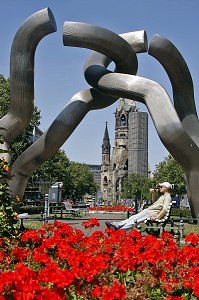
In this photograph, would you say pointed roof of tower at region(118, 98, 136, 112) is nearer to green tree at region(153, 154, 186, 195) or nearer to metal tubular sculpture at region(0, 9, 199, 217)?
green tree at region(153, 154, 186, 195)

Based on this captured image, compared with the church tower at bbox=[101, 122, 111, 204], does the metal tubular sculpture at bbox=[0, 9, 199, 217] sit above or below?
below

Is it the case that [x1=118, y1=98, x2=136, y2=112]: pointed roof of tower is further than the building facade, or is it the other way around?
[x1=118, y1=98, x2=136, y2=112]: pointed roof of tower

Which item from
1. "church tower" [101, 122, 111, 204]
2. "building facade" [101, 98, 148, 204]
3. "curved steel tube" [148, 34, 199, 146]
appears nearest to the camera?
"curved steel tube" [148, 34, 199, 146]

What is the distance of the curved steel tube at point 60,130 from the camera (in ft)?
49.2

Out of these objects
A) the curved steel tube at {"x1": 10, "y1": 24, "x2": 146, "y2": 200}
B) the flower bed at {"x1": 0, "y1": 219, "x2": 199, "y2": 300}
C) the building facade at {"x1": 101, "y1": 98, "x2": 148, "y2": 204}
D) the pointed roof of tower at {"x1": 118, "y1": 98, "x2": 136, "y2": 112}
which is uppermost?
the pointed roof of tower at {"x1": 118, "y1": 98, "x2": 136, "y2": 112}

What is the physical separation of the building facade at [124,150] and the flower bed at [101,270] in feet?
249

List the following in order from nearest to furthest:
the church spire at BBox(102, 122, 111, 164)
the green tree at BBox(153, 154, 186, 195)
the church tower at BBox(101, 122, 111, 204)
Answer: the green tree at BBox(153, 154, 186, 195), the church tower at BBox(101, 122, 111, 204), the church spire at BBox(102, 122, 111, 164)

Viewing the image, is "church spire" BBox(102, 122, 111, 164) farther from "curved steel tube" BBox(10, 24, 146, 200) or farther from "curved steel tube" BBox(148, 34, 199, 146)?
"curved steel tube" BBox(148, 34, 199, 146)

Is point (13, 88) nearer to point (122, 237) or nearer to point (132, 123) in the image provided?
point (122, 237)

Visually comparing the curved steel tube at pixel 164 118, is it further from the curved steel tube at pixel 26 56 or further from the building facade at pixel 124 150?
the building facade at pixel 124 150

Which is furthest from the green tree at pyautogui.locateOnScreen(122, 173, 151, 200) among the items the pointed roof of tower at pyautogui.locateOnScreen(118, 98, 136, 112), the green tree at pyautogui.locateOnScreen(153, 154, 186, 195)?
the pointed roof of tower at pyautogui.locateOnScreen(118, 98, 136, 112)

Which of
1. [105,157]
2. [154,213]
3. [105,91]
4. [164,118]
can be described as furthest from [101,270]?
[105,157]

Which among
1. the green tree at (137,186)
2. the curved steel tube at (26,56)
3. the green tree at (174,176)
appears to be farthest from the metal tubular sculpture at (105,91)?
the green tree at (137,186)

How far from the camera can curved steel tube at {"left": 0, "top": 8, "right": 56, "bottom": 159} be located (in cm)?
1435
